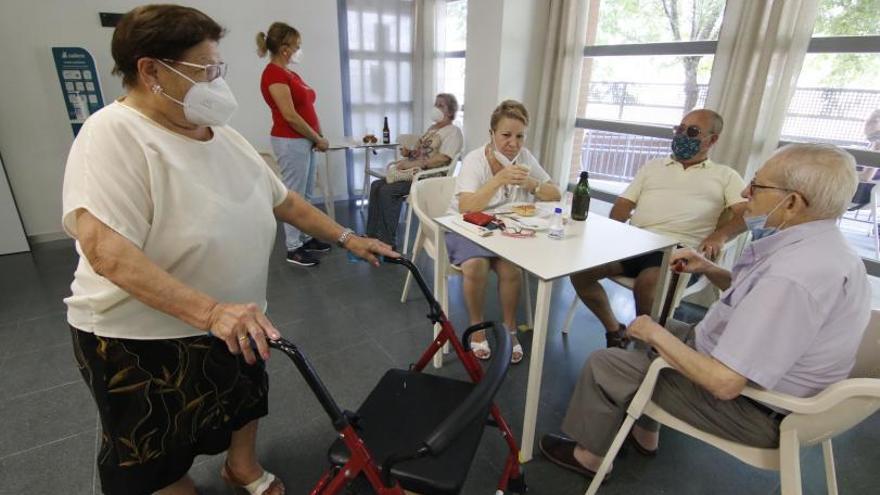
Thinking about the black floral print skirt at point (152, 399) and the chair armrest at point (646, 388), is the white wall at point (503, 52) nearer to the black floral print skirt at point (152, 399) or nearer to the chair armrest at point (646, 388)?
the chair armrest at point (646, 388)

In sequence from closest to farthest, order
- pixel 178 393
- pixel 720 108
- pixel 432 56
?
1. pixel 178 393
2. pixel 720 108
3. pixel 432 56

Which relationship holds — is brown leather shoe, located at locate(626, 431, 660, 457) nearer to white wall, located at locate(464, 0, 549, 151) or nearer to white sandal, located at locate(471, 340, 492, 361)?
white sandal, located at locate(471, 340, 492, 361)

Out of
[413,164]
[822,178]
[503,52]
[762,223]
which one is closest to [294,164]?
[413,164]

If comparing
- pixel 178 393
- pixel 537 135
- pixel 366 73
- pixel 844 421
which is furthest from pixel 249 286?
pixel 366 73

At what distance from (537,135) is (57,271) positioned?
3.92 meters

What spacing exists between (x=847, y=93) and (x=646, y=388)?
2.40 meters

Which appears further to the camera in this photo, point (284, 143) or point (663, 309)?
point (284, 143)

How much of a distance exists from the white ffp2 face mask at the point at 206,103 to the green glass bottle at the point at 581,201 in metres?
1.50

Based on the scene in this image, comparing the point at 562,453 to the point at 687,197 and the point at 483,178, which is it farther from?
the point at 687,197

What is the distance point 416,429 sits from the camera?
1116mm

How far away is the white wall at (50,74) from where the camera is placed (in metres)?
3.26

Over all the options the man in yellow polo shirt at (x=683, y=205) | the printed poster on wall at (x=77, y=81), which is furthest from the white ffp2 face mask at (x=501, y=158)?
the printed poster on wall at (x=77, y=81)

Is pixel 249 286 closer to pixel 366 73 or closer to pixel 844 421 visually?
pixel 844 421

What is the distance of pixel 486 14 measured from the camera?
11.9ft
